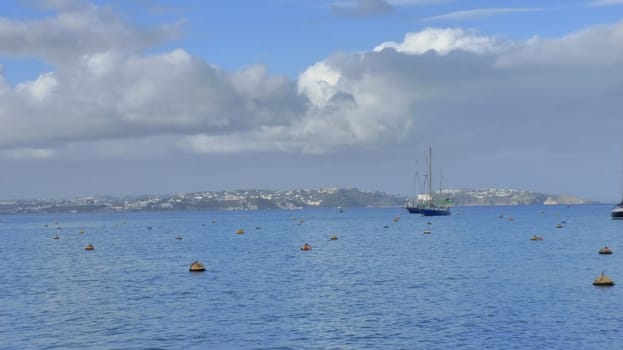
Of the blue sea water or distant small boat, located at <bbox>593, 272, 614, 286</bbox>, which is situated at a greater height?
distant small boat, located at <bbox>593, 272, 614, 286</bbox>

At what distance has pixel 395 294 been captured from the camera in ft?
247

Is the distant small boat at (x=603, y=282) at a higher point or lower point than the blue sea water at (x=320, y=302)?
higher

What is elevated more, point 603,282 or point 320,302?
point 603,282

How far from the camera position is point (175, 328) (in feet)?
193

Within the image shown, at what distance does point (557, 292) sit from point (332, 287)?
2301cm

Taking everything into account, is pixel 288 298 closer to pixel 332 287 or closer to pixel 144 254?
pixel 332 287

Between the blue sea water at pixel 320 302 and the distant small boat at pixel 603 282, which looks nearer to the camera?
the blue sea water at pixel 320 302

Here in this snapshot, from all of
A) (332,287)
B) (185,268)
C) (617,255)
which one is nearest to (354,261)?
(185,268)

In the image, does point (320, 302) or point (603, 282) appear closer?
point (320, 302)

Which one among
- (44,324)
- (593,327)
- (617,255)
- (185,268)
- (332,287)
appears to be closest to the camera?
(593,327)

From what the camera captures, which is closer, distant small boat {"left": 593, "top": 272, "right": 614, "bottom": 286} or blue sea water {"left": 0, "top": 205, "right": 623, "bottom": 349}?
blue sea water {"left": 0, "top": 205, "right": 623, "bottom": 349}

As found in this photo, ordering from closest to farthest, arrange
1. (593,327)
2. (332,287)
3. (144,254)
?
(593,327)
(332,287)
(144,254)

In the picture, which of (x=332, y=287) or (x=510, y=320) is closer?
(x=510, y=320)

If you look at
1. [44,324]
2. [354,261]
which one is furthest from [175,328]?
[354,261]
